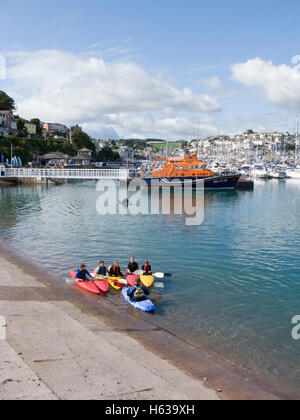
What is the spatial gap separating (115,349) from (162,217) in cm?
2952

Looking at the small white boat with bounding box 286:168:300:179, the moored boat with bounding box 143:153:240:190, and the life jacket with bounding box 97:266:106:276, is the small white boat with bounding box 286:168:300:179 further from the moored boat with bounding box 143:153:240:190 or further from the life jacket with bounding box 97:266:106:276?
the life jacket with bounding box 97:266:106:276

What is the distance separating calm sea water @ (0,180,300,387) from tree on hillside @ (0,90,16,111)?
3313 inches

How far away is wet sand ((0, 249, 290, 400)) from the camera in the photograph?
8609mm

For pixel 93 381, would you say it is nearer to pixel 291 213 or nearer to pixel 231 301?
pixel 231 301

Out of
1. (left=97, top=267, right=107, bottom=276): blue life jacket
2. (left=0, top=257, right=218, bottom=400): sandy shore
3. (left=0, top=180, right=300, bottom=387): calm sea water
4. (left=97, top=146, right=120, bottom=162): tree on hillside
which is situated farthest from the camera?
(left=97, top=146, right=120, bottom=162): tree on hillside

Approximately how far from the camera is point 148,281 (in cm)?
1797

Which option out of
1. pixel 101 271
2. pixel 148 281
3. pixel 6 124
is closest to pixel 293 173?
pixel 6 124

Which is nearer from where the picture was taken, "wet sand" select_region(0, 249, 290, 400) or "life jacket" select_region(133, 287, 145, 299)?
"wet sand" select_region(0, 249, 290, 400)

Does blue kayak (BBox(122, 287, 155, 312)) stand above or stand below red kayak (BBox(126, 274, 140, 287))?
below

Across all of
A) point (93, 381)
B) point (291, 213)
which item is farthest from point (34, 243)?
point (291, 213)

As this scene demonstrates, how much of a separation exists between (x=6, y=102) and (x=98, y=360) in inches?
4922

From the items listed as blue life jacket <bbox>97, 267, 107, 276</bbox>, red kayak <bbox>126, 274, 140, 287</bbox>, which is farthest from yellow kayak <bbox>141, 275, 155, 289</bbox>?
blue life jacket <bbox>97, 267, 107, 276</bbox>

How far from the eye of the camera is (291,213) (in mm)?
43906

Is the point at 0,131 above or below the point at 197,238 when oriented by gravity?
above
